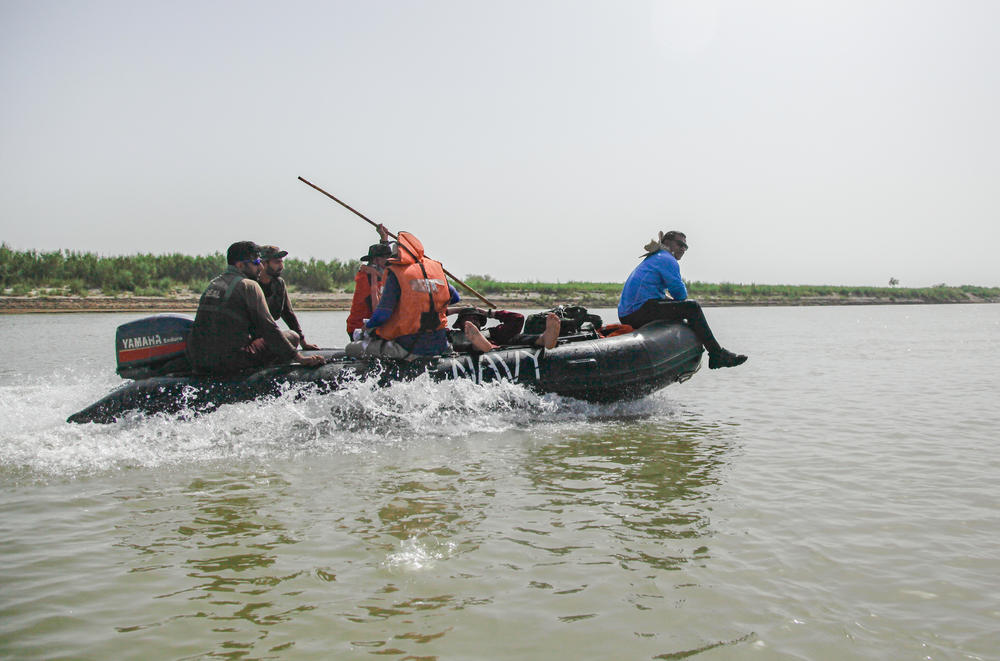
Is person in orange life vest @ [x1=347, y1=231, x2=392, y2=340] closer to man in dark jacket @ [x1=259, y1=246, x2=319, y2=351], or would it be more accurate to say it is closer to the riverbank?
man in dark jacket @ [x1=259, y1=246, x2=319, y2=351]

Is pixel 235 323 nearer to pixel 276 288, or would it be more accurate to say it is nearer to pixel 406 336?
pixel 276 288

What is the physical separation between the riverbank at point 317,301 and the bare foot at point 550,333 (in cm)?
Result: 2323

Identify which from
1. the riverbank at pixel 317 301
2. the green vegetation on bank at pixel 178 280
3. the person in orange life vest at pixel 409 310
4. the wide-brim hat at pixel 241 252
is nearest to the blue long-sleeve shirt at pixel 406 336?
the person in orange life vest at pixel 409 310

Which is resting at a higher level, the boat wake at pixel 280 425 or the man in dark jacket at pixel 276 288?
the man in dark jacket at pixel 276 288

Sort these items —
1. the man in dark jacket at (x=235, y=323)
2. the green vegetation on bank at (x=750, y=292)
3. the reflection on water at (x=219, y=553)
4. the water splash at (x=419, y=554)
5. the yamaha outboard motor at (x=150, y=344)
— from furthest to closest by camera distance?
the green vegetation on bank at (x=750, y=292) < the yamaha outboard motor at (x=150, y=344) < the man in dark jacket at (x=235, y=323) < the water splash at (x=419, y=554) < the reflection on water at (x=219, y=553)

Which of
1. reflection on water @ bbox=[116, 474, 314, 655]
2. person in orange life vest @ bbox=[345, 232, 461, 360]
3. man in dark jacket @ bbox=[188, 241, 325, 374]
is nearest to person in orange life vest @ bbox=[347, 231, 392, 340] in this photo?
person in orange life vest @ bbox=[345, 232, 461, 360]

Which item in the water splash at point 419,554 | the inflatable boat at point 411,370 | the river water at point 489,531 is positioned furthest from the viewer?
the inflatable boat at point 411,370

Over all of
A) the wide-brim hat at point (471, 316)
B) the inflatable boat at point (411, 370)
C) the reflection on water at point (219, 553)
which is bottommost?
the reflection on water at point (219, 553)

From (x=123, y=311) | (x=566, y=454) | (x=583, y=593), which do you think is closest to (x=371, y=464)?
(x=566, y=454)

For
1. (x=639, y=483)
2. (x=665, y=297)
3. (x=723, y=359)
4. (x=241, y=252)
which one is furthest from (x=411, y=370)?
(x=723, y=359)

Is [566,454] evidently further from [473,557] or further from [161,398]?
[161,398]

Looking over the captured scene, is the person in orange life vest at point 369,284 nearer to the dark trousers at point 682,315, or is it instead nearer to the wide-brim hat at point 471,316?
the wide-brim hat at point 471,316

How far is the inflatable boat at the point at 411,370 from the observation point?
6.44 metres

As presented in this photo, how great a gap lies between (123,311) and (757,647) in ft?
96.6
